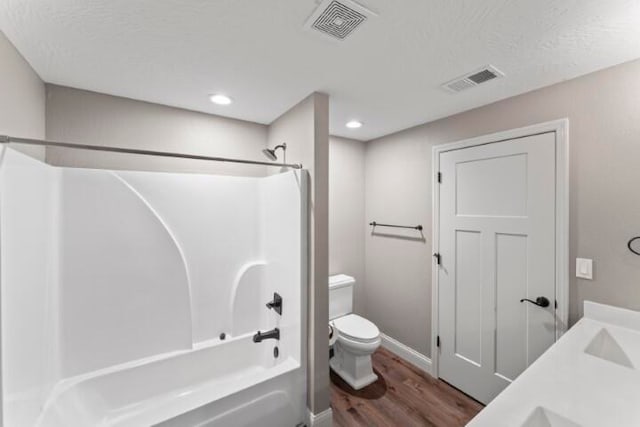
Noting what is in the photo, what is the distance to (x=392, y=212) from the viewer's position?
2896mm

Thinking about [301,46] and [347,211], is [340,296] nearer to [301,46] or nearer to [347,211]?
[347,211]

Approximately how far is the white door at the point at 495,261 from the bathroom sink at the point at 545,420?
1228 mm

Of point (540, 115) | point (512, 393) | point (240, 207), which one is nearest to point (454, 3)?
point (540, 115)

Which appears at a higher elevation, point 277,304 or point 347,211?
point 347,211

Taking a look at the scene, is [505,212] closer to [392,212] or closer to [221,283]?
[392,212]

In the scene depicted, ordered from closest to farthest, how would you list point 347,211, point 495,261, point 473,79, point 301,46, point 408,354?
point 301,46 → point 473,79 → point 495,261 → point 408,354 → point 347,211

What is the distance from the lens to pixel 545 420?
865 mm

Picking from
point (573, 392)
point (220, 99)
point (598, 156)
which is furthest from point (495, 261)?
point (220, 99)

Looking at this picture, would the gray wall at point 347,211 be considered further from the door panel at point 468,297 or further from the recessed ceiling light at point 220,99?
the recessed ceiling light at point 220,99

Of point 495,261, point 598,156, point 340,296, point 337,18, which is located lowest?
point 340,296

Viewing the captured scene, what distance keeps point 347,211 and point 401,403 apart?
1833 millimetres

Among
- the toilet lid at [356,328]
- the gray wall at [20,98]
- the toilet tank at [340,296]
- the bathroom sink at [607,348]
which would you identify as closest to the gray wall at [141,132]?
the gray wall at [20,98]

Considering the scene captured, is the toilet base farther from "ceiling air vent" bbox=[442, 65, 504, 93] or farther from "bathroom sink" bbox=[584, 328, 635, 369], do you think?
"ceiling air vent" bbox=[442, 65, 504, 93]

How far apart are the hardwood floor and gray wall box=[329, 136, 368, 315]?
0.89 meters
